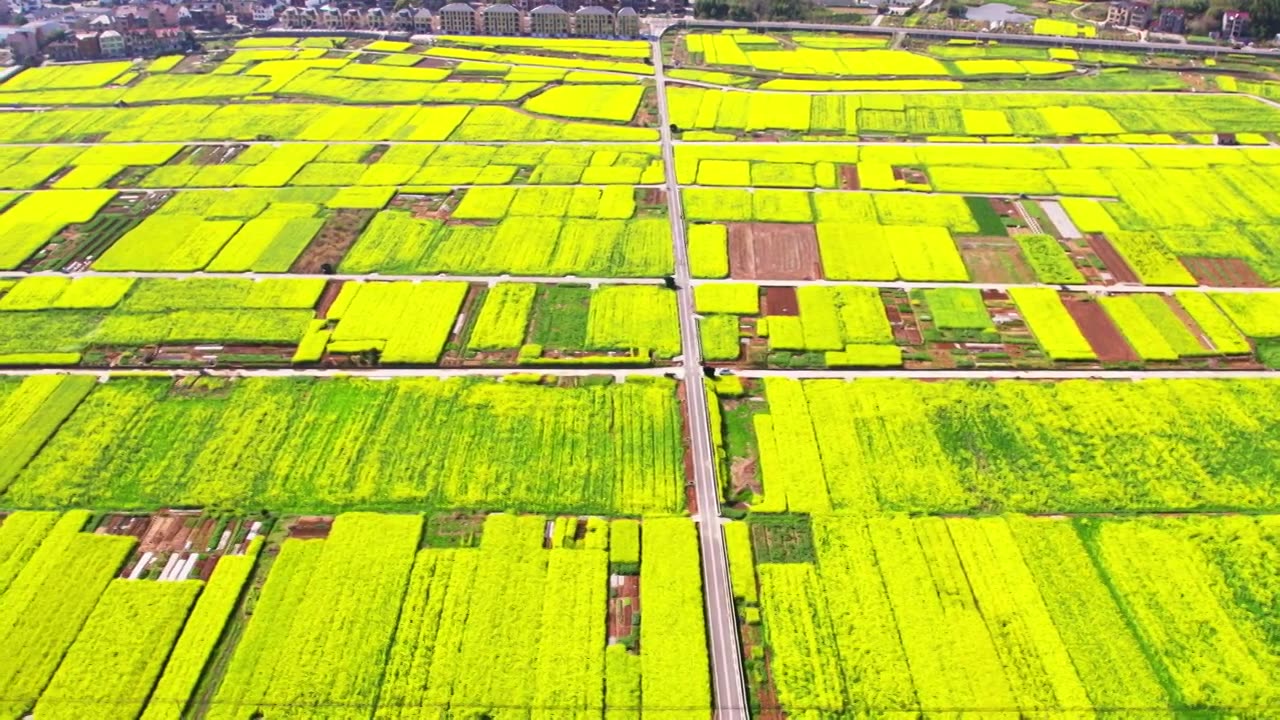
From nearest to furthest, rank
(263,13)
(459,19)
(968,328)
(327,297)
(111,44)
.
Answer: (968,328)
(327,297)
(111,44)
(459,19)
(263,13)

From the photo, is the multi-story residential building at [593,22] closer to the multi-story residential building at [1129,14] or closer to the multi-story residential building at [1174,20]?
the multi-story residential building at [1129,14]

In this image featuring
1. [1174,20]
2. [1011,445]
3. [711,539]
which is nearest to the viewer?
[711,539]

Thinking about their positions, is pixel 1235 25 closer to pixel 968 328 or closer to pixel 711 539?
pixel 968 328

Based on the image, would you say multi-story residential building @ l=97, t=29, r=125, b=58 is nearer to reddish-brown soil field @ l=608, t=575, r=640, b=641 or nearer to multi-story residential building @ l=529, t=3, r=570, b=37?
multi-story residential building @ l=529, t=3, r=570, b=37

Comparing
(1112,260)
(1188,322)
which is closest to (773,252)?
(1112,260)

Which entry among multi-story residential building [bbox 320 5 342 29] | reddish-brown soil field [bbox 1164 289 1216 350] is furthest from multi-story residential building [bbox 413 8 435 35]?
reddish-brown soil field [bbox 1164 289 1216 350]

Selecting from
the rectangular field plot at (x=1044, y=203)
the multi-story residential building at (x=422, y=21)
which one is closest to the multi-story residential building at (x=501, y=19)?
the multi-story residential building at (x=422, y=21)

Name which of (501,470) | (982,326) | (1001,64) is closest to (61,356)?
(501,470)
